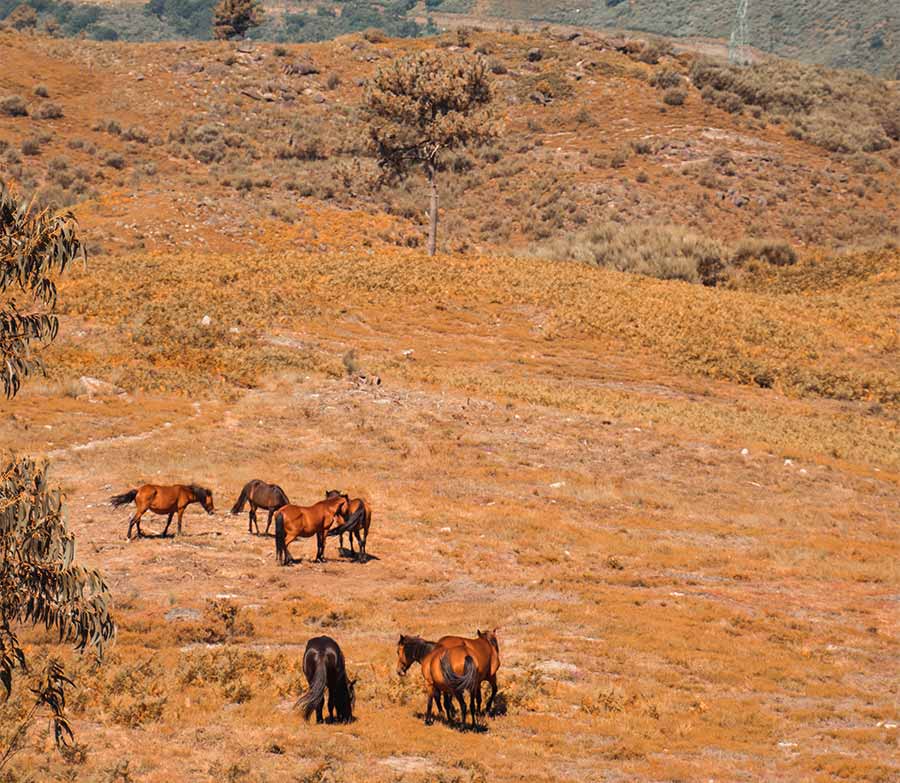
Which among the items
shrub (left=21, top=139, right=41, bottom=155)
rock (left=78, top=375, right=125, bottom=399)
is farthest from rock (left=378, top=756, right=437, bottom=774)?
shrub (left=21, top=139, right=41, bottom=155)

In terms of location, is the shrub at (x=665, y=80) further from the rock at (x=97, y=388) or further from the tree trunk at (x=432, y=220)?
the rock at (x=97, y=388)

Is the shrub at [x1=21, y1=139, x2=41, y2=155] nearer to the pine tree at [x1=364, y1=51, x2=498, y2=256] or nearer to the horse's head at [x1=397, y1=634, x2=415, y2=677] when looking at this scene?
the pine tree at [x1=364, y1=51, x2=498, y2=256]

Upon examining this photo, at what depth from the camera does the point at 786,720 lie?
617 inches

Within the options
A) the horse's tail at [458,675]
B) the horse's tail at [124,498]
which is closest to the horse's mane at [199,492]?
the horse's tail at [124,498]

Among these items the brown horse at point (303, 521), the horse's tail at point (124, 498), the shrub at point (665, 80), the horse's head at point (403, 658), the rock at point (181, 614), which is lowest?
the horse's head at point (403, 658)

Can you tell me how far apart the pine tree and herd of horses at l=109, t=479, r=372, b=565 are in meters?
39.4

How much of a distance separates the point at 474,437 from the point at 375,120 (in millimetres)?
34318

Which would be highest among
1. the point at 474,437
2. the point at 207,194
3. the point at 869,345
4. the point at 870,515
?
the point at 207,194

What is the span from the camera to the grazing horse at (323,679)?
13672mm

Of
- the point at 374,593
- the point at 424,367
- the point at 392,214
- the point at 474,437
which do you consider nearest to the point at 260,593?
the point at 374,593

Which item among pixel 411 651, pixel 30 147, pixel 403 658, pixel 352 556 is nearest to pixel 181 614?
pixel 352 556

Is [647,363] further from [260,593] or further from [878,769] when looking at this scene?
[878,769]

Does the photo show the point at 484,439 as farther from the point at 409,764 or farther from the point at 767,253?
the point at 767,253

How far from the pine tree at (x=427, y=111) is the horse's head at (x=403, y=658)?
47241mm
